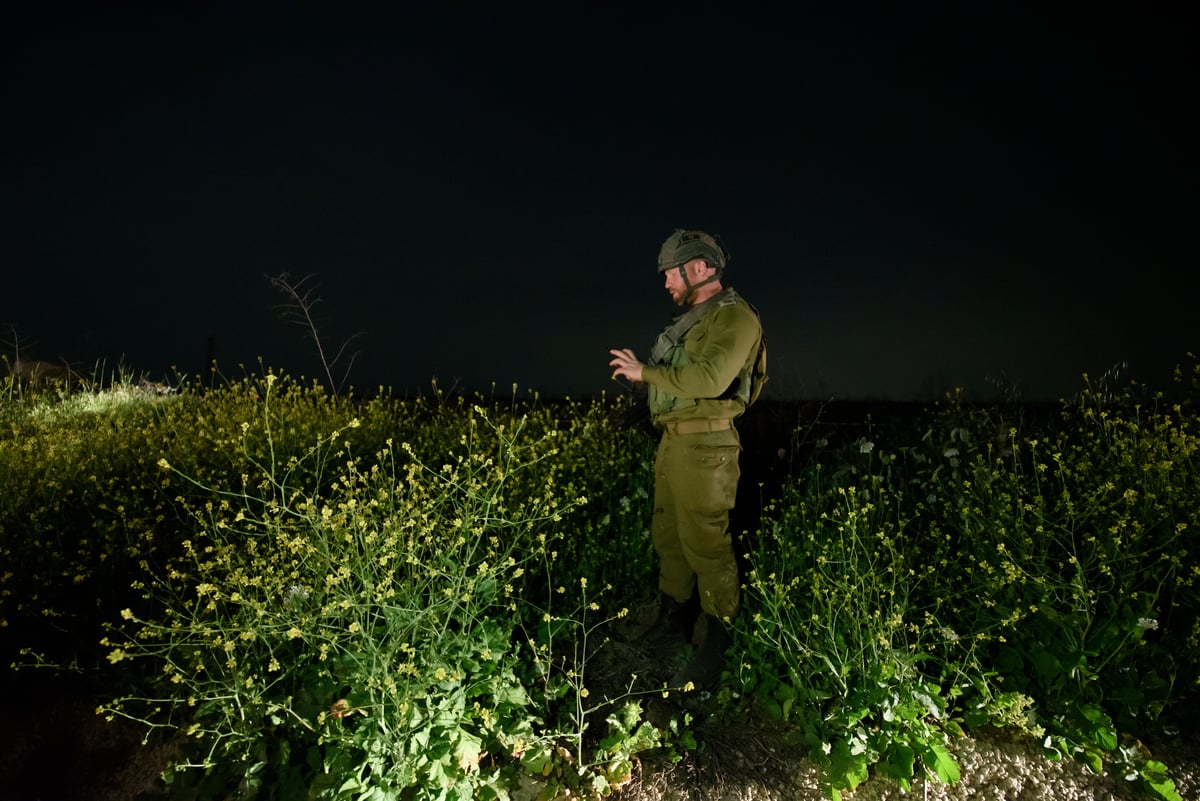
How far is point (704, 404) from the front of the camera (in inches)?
133

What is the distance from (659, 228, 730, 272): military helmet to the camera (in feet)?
11.4

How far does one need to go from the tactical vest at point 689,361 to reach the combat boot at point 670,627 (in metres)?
1.04

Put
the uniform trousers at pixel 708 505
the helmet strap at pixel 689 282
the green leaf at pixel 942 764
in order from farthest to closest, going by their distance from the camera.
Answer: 1. the helmet strap at pixel 689 282
2. the uniform trousers at pixel 708 505
3. the green leaf at pixel 942 764

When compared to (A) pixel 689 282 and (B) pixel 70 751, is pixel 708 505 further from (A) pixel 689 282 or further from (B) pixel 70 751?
(B) pixel 70 751

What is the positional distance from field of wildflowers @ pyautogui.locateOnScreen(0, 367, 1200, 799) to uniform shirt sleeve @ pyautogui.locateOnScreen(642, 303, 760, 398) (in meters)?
0.75

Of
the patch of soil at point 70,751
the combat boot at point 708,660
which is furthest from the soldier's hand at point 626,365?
the patch of soil at point 70,751

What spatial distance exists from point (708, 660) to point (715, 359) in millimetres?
1440

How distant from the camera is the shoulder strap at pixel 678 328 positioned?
344 cm

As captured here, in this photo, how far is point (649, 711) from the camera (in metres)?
3.08

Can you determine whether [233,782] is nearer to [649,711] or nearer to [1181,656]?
[649,711]

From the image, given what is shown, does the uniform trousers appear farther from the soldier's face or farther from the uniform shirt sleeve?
the soldier's face

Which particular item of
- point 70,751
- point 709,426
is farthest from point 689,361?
point 70,751

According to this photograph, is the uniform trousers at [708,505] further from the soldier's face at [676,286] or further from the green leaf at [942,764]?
the green leaf at [942,764]

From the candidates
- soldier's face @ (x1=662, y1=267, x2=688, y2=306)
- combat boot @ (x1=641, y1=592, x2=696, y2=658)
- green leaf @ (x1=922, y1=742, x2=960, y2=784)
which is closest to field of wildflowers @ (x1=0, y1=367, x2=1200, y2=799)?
green leaf @ (x1=922, y1=742, x2=960, y2=784)
